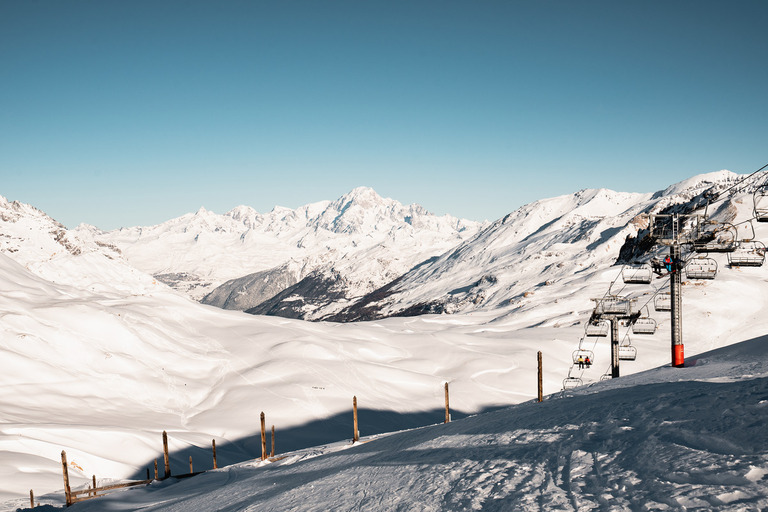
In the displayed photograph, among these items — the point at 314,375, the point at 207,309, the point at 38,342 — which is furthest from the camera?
the point at 207,309

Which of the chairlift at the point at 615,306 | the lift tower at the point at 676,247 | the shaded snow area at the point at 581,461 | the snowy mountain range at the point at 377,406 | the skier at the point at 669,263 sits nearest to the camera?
the shaded snow area at the point at 581,461

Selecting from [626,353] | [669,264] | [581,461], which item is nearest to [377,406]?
[626,353]

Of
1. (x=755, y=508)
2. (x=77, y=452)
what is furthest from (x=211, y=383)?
(x=755, y=508)

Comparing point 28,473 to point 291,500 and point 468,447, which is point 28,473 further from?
point 468,447

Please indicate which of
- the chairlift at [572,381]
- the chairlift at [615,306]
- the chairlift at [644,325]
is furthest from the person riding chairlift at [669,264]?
the chairlift at [615,306]

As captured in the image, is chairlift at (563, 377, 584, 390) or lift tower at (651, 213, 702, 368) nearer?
lift tower at (651, 213, 702, 368)

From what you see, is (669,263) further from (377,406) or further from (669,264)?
(377,406)

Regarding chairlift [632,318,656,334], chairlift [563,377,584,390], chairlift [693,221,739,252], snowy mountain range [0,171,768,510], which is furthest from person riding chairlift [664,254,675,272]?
chairlift [563,377,584,390]

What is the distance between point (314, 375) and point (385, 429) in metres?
14.3

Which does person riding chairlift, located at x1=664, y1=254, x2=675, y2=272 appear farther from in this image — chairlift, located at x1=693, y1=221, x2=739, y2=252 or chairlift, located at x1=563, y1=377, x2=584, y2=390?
chairlift, located at x1=563, y1=377, x2=584, y2=390

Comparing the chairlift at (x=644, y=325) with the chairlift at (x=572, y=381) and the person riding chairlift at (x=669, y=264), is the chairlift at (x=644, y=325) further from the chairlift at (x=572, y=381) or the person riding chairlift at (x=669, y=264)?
the person riding chairlift at (x=669, y=264)

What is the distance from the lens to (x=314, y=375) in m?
60.5

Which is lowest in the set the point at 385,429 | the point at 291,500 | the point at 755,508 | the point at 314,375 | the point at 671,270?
the point at 385,429

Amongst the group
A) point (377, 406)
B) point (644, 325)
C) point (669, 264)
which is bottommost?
point (377, 406)
